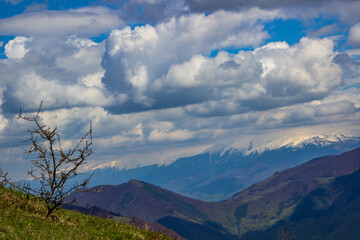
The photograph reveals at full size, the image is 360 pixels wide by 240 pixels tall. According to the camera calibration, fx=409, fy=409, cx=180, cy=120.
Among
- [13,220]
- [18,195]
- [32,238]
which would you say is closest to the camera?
[32,238]

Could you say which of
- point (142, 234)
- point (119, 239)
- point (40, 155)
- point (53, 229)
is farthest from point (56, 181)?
point (142, 234)

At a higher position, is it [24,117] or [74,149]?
[24,117]

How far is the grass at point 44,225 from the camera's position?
51.6 feet

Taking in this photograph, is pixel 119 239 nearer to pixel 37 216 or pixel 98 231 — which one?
pixel 98 231

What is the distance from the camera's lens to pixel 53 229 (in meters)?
17.8

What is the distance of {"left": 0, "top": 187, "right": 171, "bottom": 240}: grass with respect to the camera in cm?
1572

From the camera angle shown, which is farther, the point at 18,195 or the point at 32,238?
the point at 18,195

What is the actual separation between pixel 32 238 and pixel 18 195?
8572 millimetres

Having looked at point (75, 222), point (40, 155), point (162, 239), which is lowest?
point (162, 239)

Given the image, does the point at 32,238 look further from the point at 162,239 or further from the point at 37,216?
the point at 162,239

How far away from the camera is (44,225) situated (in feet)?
58.9

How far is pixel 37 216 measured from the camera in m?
19.2

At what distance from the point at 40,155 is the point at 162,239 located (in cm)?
814

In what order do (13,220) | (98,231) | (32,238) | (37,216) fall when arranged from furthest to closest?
(98,231), (37,216), (13,220), (32,238)
